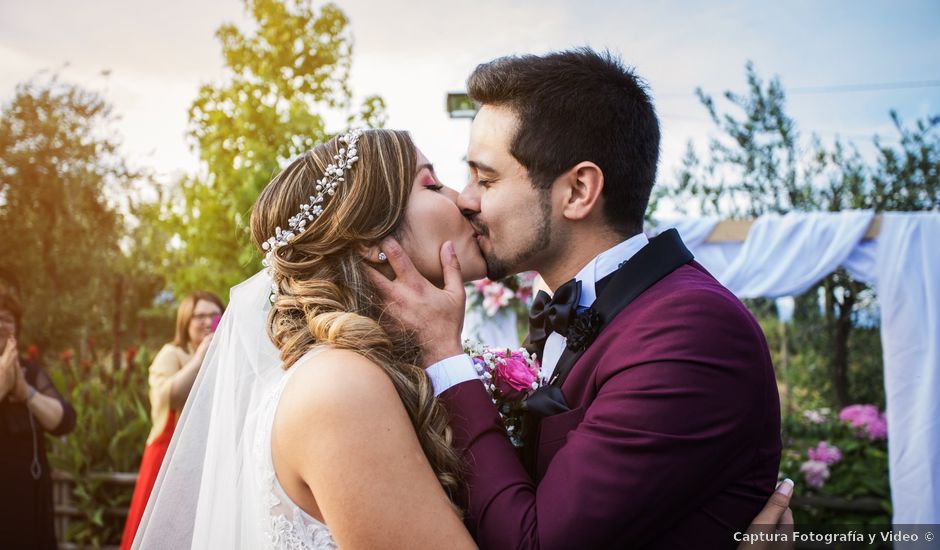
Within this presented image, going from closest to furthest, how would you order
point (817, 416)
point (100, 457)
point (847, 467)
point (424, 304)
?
point (424, 304) < point (847, 467) < point (100, 457) < point (817, 416)

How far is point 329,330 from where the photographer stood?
6.82 ft

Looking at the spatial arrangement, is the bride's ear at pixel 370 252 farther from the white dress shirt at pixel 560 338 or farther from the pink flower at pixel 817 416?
the pink flower at pixel 817 416

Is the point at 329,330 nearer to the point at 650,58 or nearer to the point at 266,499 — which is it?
the point at 266,499

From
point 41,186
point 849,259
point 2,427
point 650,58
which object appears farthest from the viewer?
point 41,186

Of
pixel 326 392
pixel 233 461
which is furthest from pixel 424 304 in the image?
pixel 233 461

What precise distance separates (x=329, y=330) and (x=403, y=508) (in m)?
0.59

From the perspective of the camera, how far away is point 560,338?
261 cm

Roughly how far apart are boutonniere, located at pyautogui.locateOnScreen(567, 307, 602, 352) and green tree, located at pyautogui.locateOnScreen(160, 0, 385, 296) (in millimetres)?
5053

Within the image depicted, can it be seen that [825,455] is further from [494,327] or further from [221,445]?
[221,445]

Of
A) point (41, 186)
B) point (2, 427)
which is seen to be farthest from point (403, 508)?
point (41, 186)

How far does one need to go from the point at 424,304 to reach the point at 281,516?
743 millimetres

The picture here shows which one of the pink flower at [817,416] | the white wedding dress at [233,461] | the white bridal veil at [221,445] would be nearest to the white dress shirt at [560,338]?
the white wedding dress at [233,461]

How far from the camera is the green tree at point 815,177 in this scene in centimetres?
872

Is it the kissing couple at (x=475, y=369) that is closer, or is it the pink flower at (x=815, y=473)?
the kissing couple at (x=475, y=369)
